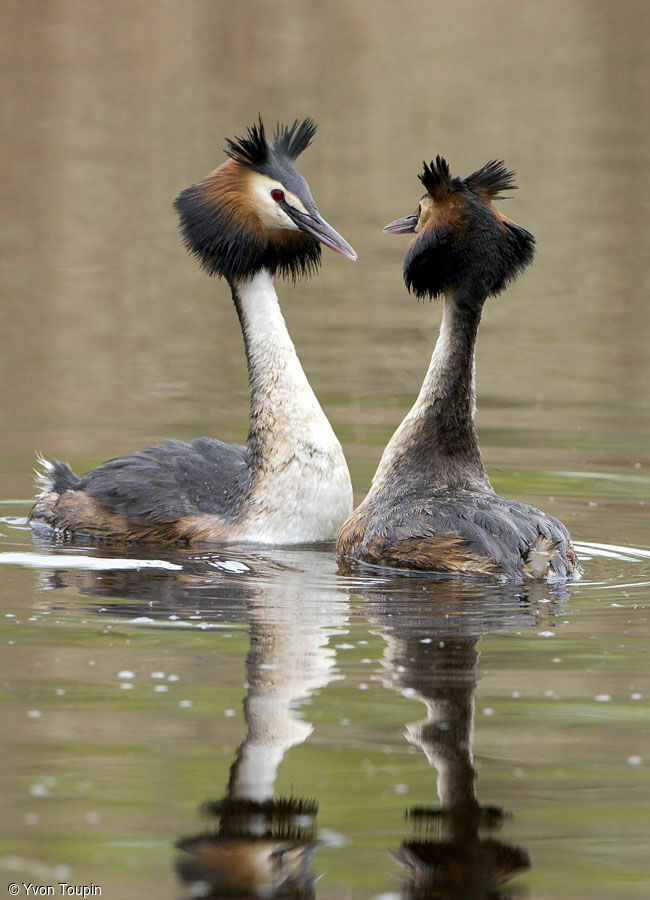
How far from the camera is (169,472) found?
9.56 m

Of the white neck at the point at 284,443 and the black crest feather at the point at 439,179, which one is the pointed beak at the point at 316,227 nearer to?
the white neck at the point at 284,443

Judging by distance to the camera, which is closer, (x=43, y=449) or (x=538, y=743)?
(x=538, y=743)

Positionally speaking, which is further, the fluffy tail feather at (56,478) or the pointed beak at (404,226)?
the fluffy tail feather at (56,478)

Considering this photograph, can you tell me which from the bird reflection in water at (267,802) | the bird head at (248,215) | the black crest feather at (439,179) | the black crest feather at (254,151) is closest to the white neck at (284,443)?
the bird head at (248,215)

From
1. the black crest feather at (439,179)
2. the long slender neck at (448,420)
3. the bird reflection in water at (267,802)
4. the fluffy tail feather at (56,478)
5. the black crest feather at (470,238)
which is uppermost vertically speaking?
the black crest feather at (439,179)

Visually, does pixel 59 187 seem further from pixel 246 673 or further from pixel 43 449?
pixel 246 673

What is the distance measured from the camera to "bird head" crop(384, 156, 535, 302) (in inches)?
348

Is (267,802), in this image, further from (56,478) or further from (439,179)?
(56,478)

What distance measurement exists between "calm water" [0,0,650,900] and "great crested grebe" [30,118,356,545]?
0.28 m

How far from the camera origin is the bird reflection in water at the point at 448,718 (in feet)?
15.6

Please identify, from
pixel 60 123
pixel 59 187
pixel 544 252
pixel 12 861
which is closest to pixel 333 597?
pixel 12 861

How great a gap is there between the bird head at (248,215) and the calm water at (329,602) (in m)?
1.68

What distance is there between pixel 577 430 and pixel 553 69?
27253mm

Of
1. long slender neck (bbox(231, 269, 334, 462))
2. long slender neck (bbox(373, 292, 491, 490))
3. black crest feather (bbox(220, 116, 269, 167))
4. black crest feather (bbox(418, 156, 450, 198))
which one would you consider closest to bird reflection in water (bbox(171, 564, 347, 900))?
long slender neck (bbox(373, 292, 491, 490))
